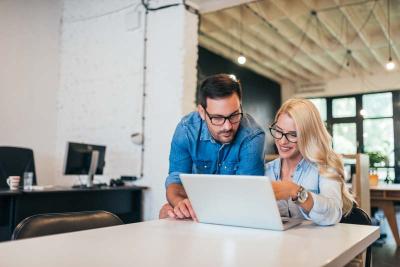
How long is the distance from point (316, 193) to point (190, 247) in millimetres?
699

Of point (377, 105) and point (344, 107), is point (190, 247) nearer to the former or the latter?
point (377, 105)

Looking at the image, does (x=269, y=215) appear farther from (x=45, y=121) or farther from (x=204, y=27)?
(x=204, y=27)

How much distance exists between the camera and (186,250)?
37.2 inches

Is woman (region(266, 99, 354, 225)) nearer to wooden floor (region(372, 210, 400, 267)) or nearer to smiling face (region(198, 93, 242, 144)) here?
smiling face (region(198, 93, 242, 144))

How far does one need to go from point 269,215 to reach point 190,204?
369mm

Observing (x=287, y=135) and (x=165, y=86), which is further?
(x=165, y=86)

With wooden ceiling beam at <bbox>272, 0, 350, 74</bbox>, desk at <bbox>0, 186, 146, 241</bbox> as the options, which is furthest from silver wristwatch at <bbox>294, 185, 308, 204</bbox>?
wooden ceiling beam at <bbox>272, 0, 350, 74</bbox>

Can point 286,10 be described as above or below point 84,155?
above

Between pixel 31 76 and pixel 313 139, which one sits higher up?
pixel 31 76

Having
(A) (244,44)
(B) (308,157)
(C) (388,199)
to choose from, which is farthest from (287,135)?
(A) (244,44)

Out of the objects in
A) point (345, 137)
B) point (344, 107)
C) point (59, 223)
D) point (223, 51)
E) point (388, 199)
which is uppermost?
point (223, 51)

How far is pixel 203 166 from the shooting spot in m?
1.89

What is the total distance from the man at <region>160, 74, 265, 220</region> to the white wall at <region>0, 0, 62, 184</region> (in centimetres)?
316

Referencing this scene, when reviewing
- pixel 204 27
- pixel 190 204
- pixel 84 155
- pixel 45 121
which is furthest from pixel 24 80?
pixel 190 204
